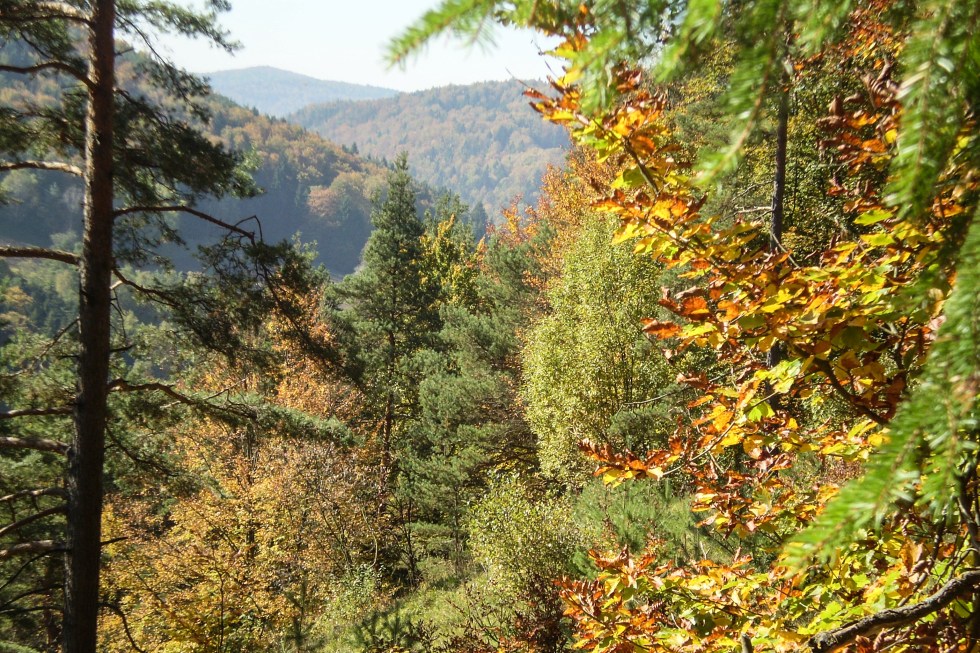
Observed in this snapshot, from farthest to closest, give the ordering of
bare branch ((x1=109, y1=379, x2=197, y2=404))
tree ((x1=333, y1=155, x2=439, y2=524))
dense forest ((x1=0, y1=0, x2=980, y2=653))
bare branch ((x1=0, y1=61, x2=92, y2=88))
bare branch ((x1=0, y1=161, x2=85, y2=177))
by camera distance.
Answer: tree ((x1=333, y1=155, x2=439, y2=524)) → bare branch ((x1=109, y1=379, x2=197, y2=404)) → bare branch ((x1=0, y1=161, x2=85, y2=177)) → bare branch ((x1=0, y1=61, x2=92, y2=88)) → dense forest ((x1=0, y1=0, x2=980, y2=653))

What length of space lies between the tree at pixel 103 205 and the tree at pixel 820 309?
12.9 feet

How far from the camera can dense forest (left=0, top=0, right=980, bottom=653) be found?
887 mm

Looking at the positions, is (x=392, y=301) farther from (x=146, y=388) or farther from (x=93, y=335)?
(x=93, y=335)

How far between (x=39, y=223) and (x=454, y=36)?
12792 centimetres

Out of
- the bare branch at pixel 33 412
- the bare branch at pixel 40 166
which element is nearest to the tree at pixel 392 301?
the bare branch at pixel 33 412

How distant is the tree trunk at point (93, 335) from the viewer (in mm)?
4215

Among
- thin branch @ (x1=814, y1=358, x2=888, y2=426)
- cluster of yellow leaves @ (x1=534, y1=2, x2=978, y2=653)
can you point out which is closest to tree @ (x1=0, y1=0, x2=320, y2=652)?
cluster of yellow leaves @ (x1=534, y1=2, x2=978, y2=653)

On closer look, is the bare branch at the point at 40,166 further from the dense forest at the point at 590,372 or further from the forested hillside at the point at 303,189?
the forested hillside at the point at 303,189

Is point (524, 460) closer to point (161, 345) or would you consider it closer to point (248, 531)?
point (248, 531)

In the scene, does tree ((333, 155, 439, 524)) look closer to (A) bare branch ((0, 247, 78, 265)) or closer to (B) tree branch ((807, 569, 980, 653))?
(A) bare branch ((0, 247, 78, 265))

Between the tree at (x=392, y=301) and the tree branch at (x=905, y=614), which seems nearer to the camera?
the tree branch at (x=905, y=614)

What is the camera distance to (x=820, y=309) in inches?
56.9

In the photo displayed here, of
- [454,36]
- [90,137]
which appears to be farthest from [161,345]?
[454,36]

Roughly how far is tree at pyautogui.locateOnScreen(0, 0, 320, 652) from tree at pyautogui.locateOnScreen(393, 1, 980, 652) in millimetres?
3946
